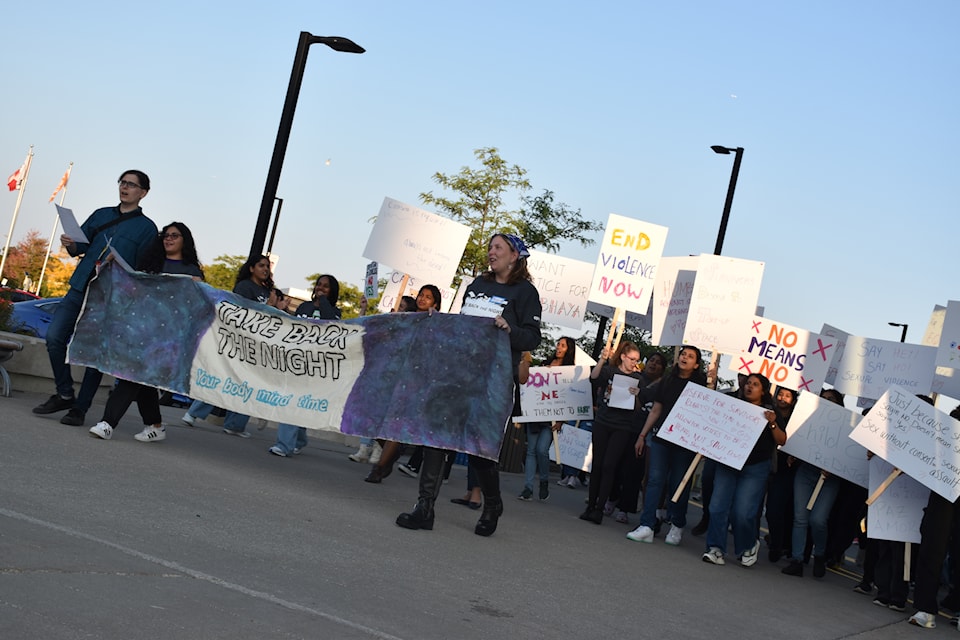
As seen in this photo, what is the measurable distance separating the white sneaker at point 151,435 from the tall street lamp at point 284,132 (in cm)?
468

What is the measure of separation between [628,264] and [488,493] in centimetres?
796

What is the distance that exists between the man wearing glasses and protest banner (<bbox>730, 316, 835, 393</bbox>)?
8.31 metres

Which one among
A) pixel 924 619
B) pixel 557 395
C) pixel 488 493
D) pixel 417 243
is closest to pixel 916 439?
pixel 924 619

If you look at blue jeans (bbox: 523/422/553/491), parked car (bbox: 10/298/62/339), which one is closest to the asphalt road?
blue jeans (bbox: 523/422/553/491)

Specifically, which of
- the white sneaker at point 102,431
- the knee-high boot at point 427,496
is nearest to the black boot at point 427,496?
the knee-high boot at point 427,496

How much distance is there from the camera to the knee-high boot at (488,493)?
324 inches

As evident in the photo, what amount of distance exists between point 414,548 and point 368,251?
10.0 m

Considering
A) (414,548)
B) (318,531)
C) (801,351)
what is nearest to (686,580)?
(414,548)

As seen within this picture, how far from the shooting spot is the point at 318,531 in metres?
6.75

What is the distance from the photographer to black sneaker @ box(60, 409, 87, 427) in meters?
9.23

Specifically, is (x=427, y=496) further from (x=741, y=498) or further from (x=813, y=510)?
(x=813, y=510)

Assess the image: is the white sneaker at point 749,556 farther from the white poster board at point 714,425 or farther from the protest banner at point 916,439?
the protest banner at point 916,439

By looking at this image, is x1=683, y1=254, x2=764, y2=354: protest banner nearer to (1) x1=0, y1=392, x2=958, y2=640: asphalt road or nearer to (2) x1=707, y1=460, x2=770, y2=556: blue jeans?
(2) x1=707, y1=460, x2=770, y2=556: blue jeans

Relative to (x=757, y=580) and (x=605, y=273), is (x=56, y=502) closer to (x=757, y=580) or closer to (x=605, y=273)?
(x=757, y=580)
